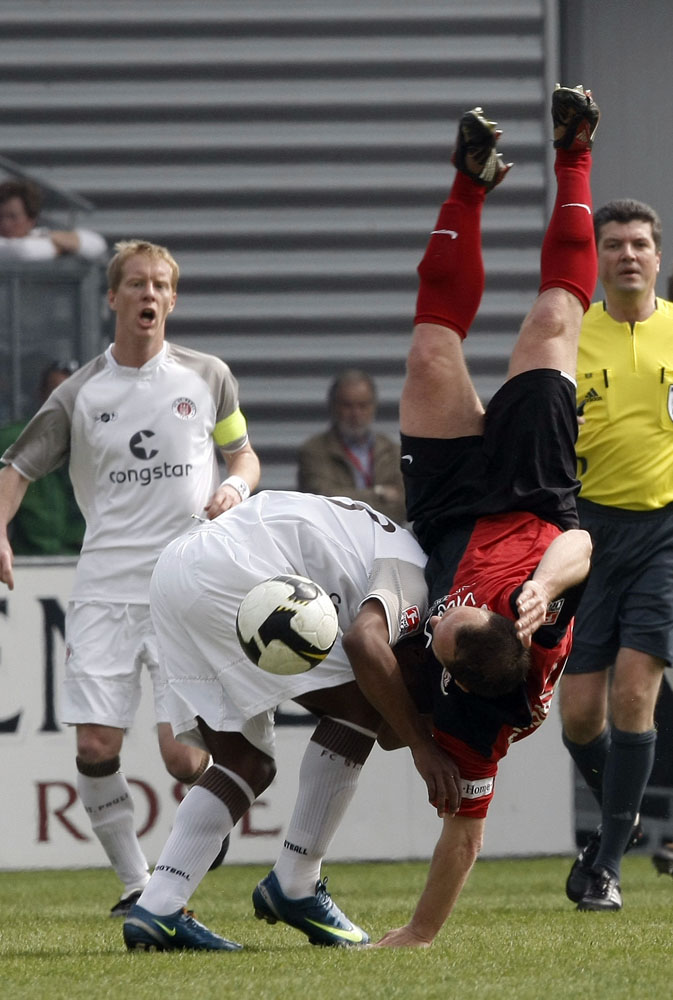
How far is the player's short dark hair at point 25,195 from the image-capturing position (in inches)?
340

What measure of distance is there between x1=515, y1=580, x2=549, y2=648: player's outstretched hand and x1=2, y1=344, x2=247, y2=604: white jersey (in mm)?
2042

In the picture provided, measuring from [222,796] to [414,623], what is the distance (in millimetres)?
634

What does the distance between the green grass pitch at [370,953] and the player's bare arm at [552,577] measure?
2.47 ft

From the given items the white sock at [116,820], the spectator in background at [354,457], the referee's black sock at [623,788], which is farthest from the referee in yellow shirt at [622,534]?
the spectator in background at [354,457]

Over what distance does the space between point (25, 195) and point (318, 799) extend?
5.14 m

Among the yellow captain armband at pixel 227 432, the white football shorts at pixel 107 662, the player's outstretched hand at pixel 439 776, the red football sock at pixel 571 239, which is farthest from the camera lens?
the yellow captain armband at pixel 227 432

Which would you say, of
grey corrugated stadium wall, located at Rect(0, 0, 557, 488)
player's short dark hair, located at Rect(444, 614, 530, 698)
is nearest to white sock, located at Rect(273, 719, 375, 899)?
player's short dark hair, located at Rect(444, 614, 530, 698)

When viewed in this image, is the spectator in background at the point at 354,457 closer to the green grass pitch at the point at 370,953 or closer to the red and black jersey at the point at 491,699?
the green grass pitch at the point at 370,953

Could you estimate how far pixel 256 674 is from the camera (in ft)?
13.7

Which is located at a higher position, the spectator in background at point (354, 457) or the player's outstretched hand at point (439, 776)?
the player's outstretched hand at point (439, 776)

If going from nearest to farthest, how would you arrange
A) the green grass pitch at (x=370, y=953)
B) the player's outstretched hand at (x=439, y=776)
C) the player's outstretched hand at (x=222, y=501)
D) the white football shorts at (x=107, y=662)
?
1. the green grass pitch at (x=370, y=953)
2. the player's outstretched hand at (x=439, y=776)
3. the player's outstretched hand at (x=222, y=501)
4. the white football shorts at (x=107, y=662)

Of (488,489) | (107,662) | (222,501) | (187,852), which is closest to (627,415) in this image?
(222,501)

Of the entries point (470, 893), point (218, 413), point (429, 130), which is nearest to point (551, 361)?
point (218, 413)

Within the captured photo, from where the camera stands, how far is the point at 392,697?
3.98 meters
